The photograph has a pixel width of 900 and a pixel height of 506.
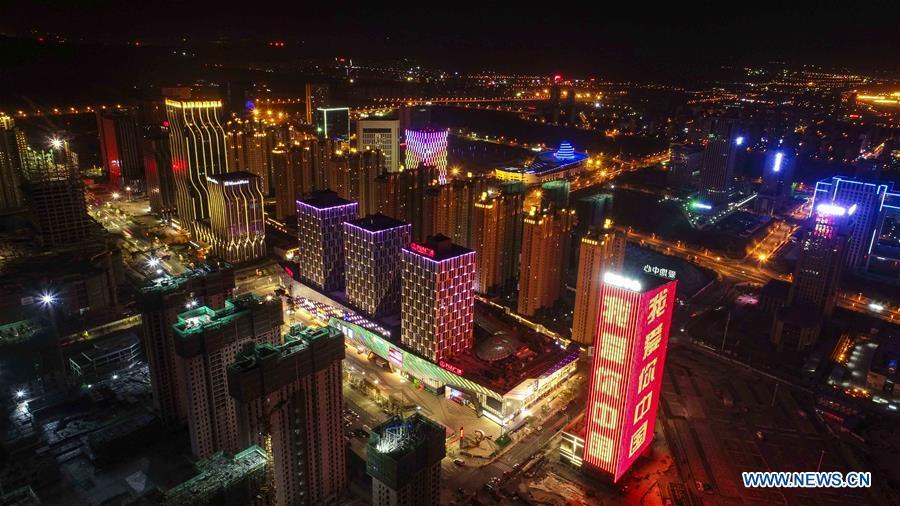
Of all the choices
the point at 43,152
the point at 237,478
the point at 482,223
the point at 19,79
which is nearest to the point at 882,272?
the point at 482,223

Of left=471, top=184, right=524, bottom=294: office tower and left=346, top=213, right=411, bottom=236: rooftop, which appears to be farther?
left=471, top=184, right=524, bottom=294: office tower

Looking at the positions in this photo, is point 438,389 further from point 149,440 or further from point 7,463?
point 7,463

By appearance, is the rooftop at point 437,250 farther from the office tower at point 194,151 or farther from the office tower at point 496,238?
the office tower at point 194,151

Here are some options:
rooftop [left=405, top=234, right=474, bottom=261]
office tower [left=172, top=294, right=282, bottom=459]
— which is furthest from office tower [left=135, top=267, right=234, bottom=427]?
rooftop [left=405, top=234, right=474, bottom=261]

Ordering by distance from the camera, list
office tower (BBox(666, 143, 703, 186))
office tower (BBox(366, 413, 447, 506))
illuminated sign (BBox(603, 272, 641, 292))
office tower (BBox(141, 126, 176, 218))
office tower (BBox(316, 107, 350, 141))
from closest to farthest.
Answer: office tower (BBox(366, 413, 447, 506)), illuminated sign (BBox(603, 272, 641, 292)), office tower (BBox(141, 126, 176, 218)), office tower (BBox(666, 143, 703, 186)), office tower (BBox(316, 107, 350, 141))

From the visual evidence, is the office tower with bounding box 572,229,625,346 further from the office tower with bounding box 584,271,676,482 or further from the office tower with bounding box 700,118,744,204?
the office tower with bounding box 700,118,744,204

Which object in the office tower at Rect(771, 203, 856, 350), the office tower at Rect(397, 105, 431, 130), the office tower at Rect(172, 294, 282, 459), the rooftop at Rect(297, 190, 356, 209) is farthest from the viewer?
the office tower at Rect(397, 105, 431, 130)
